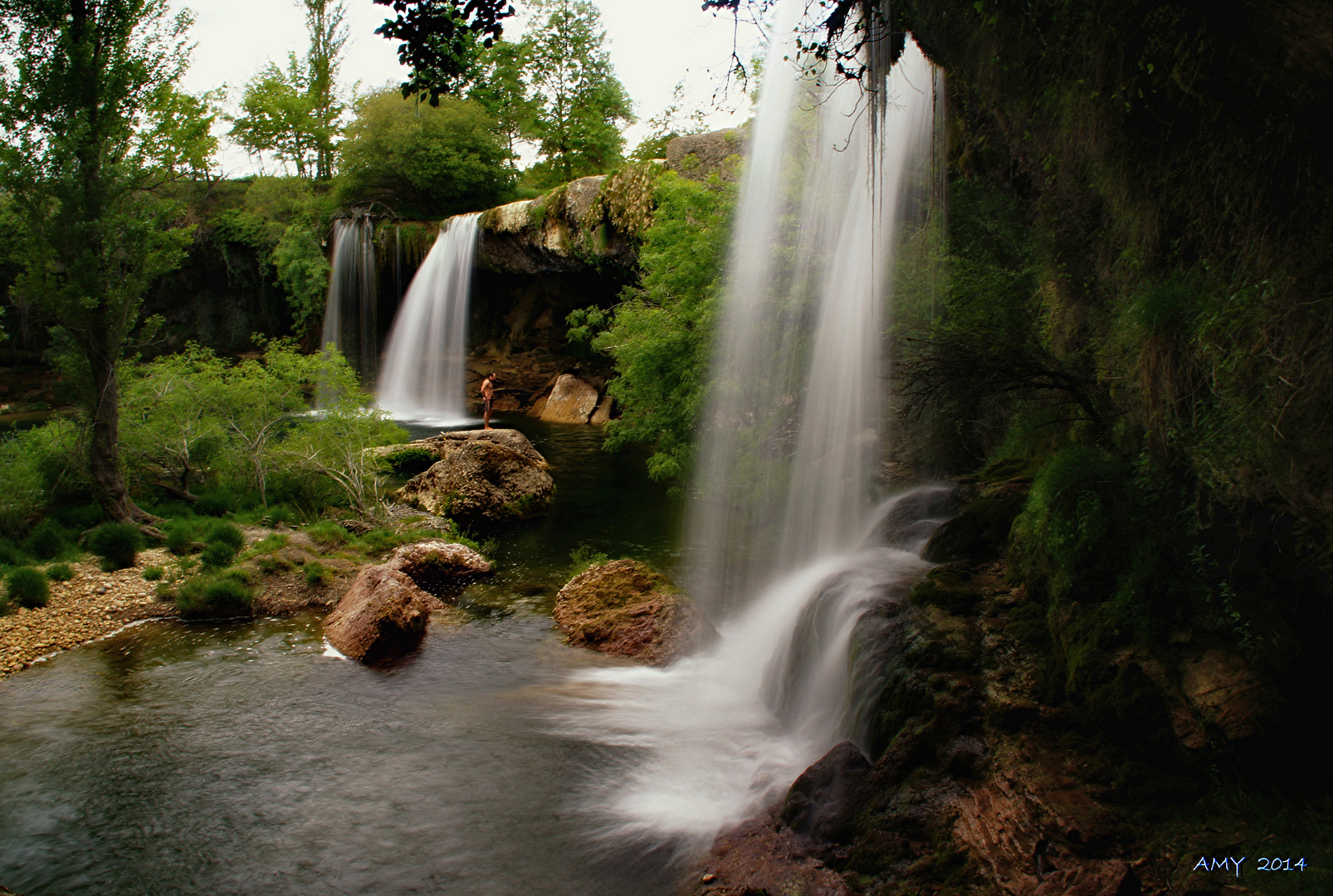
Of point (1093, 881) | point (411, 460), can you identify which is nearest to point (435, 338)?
point (411, 460)

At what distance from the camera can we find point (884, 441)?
1125 cm

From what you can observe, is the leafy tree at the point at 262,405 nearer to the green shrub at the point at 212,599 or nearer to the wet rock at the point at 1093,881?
the green shrub at the point at 212,599

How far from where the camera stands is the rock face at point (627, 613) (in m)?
8.78

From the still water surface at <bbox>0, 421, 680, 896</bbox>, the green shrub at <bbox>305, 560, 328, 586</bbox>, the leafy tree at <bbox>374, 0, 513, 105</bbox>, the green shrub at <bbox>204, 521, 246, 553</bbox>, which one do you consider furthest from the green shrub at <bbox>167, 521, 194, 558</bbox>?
the leafy tree at <bbox>374, 0, 513, 105</bbox>

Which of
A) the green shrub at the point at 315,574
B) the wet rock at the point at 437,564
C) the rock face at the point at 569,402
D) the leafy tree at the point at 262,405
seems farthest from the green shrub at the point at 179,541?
the rock face at the point at 569,402

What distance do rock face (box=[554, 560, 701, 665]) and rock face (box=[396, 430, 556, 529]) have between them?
461 cm

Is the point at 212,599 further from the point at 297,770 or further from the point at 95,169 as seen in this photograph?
the point at 95,169

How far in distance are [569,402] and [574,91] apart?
1740 centimetres

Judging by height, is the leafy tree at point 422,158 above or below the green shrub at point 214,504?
above

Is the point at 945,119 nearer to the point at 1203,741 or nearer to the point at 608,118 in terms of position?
the point at 1203,741

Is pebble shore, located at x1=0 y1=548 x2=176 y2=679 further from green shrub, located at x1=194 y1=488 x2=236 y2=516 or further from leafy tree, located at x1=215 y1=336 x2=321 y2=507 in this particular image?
leafy tree, located at x1=215 y1=336 x2=321 y2=507

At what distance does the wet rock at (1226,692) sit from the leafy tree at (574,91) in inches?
1351

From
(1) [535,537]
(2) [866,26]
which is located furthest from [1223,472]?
(1) [535,537]

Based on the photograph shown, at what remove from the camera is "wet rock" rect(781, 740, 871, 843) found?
17.0ft
